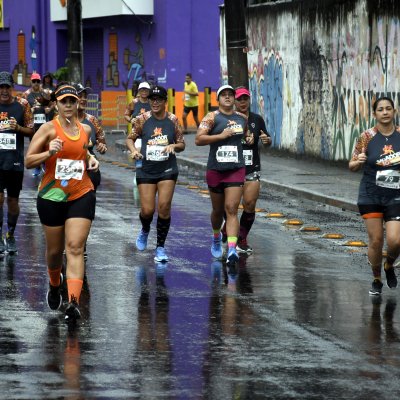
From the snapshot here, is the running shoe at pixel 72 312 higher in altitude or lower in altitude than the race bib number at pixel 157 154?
lower

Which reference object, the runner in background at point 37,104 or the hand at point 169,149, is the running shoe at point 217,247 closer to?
the hand at point 169,149

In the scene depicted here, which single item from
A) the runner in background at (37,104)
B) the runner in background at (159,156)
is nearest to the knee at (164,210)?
the runner in background at (159,156)

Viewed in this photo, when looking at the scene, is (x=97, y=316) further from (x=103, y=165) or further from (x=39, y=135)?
(x=103, y=165)

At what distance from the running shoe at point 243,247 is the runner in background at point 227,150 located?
843 mm

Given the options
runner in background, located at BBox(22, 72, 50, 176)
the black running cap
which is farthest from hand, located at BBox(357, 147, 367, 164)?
runner in background, located at BBox(22, 72, 50, 176)

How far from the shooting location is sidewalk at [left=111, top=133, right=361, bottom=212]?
2078cm

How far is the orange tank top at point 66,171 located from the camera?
10.2 metres

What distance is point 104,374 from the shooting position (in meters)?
8.22

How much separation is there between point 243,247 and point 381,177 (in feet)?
11.2

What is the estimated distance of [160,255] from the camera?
13.7 meters

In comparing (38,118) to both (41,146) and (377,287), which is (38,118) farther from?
(41,146)

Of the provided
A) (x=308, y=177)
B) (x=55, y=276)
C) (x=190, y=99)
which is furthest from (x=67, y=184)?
(x=190, y=99)

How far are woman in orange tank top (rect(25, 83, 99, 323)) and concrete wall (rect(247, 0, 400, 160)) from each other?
1376 cm

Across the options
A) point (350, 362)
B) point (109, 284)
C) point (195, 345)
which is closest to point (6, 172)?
point (109, 284)
